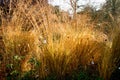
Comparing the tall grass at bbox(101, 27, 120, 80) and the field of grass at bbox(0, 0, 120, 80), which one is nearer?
the tall grass at bbox(101, 27, 120, 80)

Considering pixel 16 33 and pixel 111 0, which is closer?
pixel 16 33

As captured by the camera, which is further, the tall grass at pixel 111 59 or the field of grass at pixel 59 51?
the field of grass at pixel 59 51

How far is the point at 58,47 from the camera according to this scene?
4723 mm

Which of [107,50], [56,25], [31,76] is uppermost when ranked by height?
[56,25]

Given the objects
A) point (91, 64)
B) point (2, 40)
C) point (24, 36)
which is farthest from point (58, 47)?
point (2, 40)

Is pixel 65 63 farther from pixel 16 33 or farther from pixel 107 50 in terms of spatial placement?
pixel 16 33

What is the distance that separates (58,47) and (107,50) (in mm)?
763

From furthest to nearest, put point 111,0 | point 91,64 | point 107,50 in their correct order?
point 111,0, point 91,64, point 107,50

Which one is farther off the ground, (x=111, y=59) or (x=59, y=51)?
(x=59, y=51)

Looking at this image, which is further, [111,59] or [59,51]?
[59,51]

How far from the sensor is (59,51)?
4695mm

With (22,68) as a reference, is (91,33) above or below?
above

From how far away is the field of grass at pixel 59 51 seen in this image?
183 inches

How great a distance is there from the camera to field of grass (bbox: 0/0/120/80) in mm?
4656
